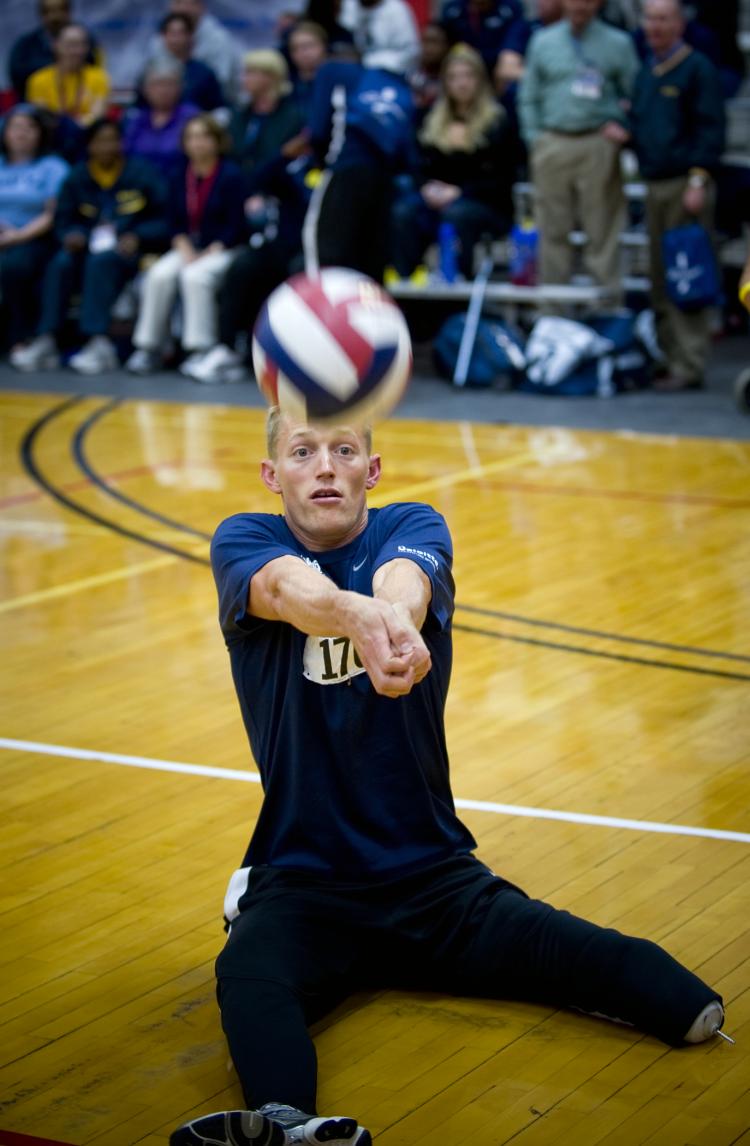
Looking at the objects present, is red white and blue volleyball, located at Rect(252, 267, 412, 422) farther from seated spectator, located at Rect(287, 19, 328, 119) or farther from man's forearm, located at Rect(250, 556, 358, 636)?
seated spectator, located at Rect(287, 19, 328, 119)

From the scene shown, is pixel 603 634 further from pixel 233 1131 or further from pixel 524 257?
pixel 524 257

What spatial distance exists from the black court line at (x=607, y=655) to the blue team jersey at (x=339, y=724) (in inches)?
89.8

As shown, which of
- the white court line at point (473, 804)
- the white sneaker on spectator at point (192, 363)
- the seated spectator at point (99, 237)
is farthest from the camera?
the seated spectator at point (99, 237)

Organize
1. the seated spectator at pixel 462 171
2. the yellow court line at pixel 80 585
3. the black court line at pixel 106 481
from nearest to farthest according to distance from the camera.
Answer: the yellow court line at pixel 80 585
the black court line at pixel 106 481
the seated spectator at pixel 462 171

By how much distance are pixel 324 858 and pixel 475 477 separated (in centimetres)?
542

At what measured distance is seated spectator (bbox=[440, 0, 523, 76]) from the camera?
13.1 metres

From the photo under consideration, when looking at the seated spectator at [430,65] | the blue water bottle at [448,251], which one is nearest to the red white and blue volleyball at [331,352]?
the blue water bottle at [448,251]

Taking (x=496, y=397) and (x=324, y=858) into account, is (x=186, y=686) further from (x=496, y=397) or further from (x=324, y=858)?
(x=496, y=397)

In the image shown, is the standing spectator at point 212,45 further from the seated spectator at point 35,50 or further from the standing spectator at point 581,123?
the standing spectator at point 581,123

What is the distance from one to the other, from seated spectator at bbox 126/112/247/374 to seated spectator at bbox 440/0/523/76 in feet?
7.38

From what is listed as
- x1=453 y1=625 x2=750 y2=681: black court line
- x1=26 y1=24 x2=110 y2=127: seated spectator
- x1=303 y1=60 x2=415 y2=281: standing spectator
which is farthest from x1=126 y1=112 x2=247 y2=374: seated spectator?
x1=453 y1=625 x2=750 y2=681: black court line

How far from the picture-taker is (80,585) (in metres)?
6.70

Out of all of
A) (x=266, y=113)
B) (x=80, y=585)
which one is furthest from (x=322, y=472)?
(x=266, y=113)

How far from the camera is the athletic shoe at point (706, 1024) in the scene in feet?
10.1
